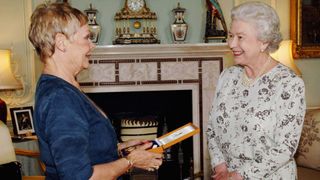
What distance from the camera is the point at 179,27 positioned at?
4027 mm

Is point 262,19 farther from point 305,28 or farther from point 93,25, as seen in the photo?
point 305,28

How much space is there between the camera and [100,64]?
4059 millimetres

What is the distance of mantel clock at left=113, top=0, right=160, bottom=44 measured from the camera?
13.2 feet

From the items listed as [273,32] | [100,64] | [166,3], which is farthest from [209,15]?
[273,32]

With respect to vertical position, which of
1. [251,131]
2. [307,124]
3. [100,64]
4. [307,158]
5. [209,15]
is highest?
[209,15]

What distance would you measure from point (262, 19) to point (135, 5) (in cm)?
233

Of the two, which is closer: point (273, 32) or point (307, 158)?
point (273, 32)

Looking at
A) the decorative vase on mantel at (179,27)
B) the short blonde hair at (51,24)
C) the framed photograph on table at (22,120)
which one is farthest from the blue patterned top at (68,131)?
the decorative vase on mantel at (179,27)

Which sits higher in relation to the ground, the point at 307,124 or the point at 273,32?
the point at 273,32

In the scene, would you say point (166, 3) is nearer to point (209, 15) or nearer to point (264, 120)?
point (209, 15)

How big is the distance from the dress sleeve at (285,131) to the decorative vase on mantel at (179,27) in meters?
2.23

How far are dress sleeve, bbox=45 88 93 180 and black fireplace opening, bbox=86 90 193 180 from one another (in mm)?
2973

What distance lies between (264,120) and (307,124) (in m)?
1.61

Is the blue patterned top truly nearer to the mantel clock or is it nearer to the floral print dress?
the floral print dress
